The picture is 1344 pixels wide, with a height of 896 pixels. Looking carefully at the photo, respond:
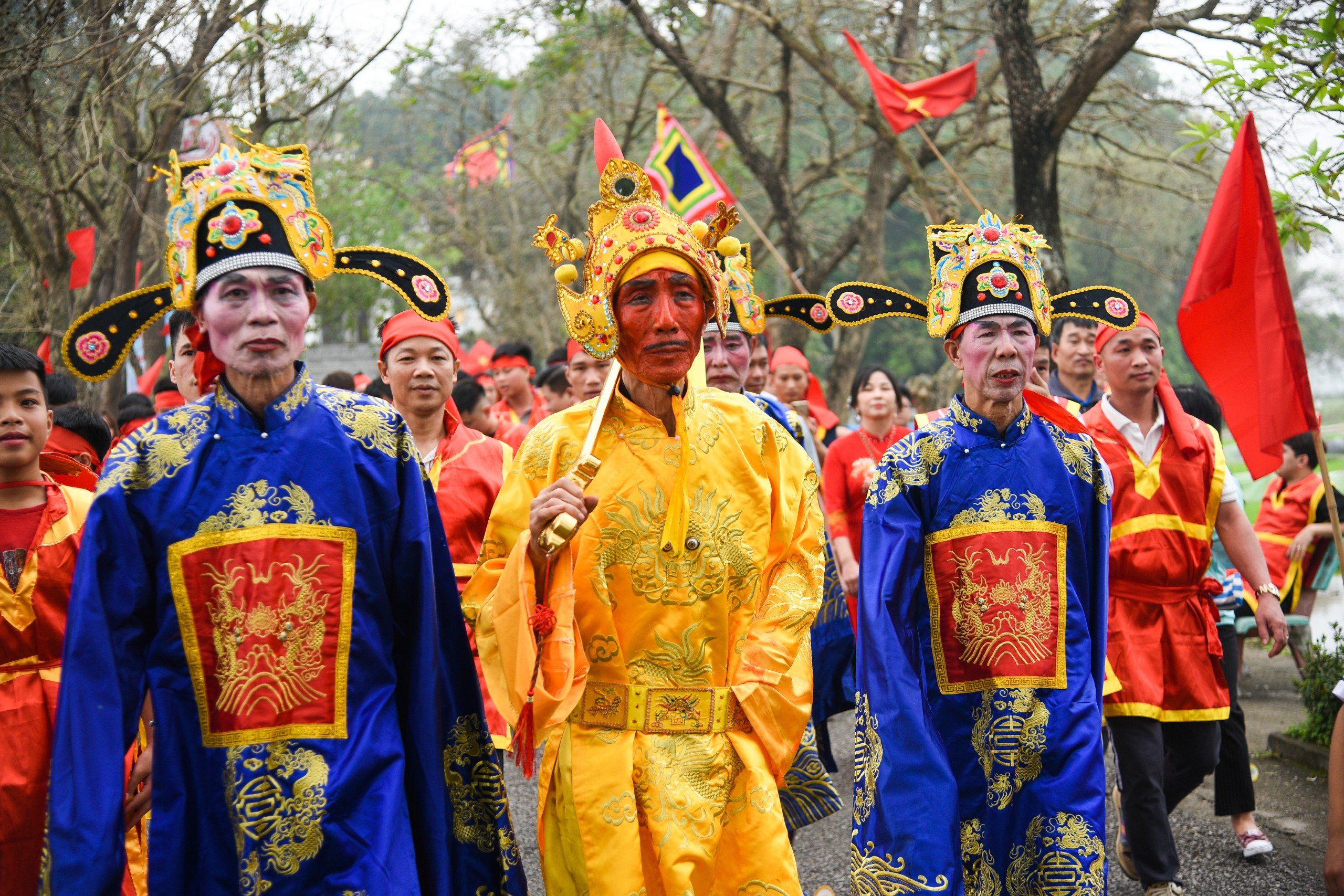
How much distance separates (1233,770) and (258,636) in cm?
459

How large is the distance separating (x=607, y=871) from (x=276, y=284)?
1.71m

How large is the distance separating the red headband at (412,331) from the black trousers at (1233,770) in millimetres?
3721

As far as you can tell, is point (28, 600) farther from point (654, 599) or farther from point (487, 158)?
point (487, 158)

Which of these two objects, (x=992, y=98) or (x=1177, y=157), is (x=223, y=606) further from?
(x=1177, y=157)

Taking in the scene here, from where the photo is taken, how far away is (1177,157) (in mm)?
19516

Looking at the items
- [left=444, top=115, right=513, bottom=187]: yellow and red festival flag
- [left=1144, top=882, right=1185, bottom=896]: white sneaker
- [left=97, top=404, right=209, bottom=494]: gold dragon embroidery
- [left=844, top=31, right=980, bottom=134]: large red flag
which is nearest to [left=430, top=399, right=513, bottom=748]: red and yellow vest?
[left=97, top=404, right=209, bottom=494]: gold dragon embroidery

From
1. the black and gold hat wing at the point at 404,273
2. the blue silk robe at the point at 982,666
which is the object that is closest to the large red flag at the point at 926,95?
the blue silk robe at the point at 982,666

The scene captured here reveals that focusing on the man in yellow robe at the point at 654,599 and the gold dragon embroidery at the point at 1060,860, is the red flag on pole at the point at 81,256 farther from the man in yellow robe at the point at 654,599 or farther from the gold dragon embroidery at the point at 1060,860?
the gold dragon embroidery at the point at 1060,860

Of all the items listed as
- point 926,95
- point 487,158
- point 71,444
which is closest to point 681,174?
point 926,95

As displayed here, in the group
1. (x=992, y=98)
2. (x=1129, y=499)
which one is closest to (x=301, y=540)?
(x=1129, y=499)

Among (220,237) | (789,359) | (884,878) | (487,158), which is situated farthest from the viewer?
(487,158)

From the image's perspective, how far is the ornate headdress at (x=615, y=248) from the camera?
3.66m

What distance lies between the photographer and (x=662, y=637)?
11.6 ft

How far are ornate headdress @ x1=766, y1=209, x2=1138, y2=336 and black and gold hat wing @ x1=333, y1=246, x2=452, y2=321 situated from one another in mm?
1530
